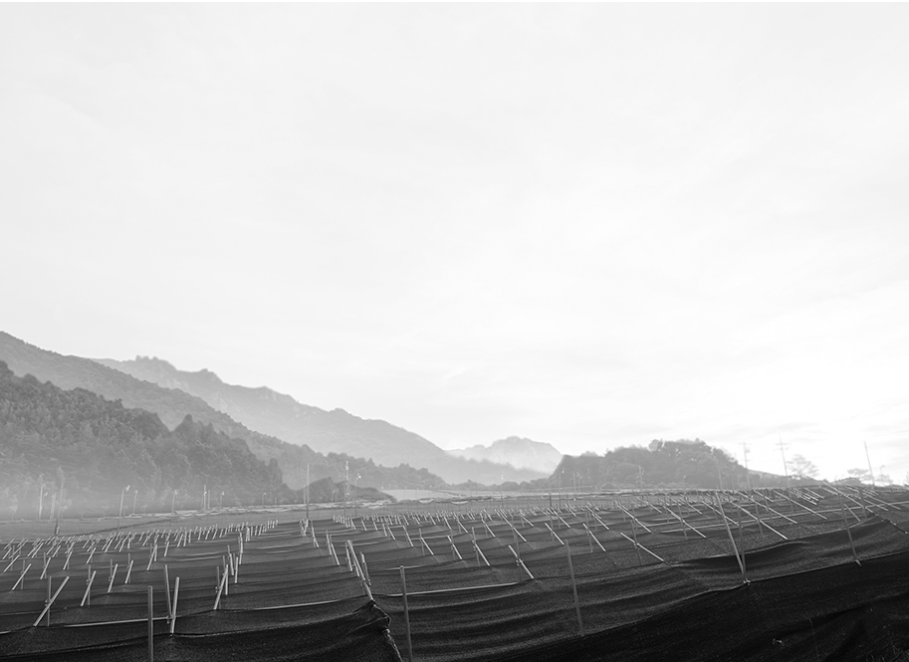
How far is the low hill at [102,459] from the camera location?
264ft

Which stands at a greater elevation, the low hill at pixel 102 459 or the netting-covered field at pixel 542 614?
the low hill at pixel 102 459

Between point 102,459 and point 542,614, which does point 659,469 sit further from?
point 542,614

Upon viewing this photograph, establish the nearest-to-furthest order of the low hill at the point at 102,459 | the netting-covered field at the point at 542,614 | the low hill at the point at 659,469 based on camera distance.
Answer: the netting-covered field at the point at 542,614 → the low hill at the point at 102,459 → the low hill at the point at 659,469

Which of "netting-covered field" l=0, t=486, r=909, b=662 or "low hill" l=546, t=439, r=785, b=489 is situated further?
"low hill" l=546, t=439, r=785, b=489

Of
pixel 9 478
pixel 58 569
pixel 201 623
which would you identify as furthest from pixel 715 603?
pixel 9 478

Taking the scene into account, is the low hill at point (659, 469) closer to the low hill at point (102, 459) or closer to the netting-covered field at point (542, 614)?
the low hill at point (102, 459)

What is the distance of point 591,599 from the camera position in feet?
29.6

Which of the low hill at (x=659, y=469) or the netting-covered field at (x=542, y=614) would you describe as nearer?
the netting-covered field at (x=542, y=614)

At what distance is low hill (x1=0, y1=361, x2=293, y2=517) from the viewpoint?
80.6 m

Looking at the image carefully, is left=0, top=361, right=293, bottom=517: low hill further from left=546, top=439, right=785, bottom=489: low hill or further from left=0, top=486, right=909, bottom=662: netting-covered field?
left=0, top=486, right=909, bottom=662: netting-covered field

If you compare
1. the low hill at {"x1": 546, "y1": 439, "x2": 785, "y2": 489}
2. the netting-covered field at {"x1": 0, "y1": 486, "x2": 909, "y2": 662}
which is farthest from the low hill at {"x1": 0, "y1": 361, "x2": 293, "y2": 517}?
the netting-covered field at {"x1": 0, "y1": 486, "x2": 909, "y2": 662}

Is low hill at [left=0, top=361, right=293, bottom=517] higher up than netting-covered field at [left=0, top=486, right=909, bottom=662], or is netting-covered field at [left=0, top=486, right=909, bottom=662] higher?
low hill at [left=0, top=361, right=293, bottom=517]

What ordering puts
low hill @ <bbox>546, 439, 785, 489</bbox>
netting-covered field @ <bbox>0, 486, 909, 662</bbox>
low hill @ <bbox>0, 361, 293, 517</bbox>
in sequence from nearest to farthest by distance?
netting-covered field @ <bbox>0, 486, 909, 662</bbox> → low hill @ <bbox>0, 361, 293, 517</bbox> → low hill @ <bbox>546, 439, 785, 489</bbox>

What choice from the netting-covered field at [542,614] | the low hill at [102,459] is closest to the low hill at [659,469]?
the low hill at [102,459]
